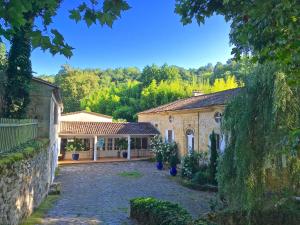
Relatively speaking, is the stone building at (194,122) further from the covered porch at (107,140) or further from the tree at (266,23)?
the tree at (266,23)

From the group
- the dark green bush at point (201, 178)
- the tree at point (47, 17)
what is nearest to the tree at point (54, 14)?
the tree at point (47, 17)

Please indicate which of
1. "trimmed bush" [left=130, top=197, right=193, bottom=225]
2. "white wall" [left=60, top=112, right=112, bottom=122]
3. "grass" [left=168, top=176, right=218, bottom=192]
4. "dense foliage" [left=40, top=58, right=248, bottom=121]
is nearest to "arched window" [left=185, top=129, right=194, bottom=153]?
"grass" [left=168, top=176, right=218, bottom=192]

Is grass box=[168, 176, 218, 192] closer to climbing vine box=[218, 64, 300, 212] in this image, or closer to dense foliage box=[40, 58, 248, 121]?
climbing vine box=[218, 64, 300, 212]

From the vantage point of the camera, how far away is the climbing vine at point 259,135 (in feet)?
26.1

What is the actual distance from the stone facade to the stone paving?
3376mm

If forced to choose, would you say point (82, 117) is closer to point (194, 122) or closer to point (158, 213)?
point (194, 122)

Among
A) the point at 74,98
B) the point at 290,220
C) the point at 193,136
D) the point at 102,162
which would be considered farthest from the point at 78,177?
the point at 74,98

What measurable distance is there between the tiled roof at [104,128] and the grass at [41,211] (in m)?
13.3

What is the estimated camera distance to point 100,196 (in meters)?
14.8

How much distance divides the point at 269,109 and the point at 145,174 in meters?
14.6

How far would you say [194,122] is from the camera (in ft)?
74.4

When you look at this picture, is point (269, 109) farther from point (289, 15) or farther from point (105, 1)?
point (105, 1)

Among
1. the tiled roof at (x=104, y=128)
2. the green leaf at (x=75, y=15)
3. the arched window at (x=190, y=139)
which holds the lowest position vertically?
the arched window at (x=190, y=139)

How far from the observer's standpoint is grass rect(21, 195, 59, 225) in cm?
965
